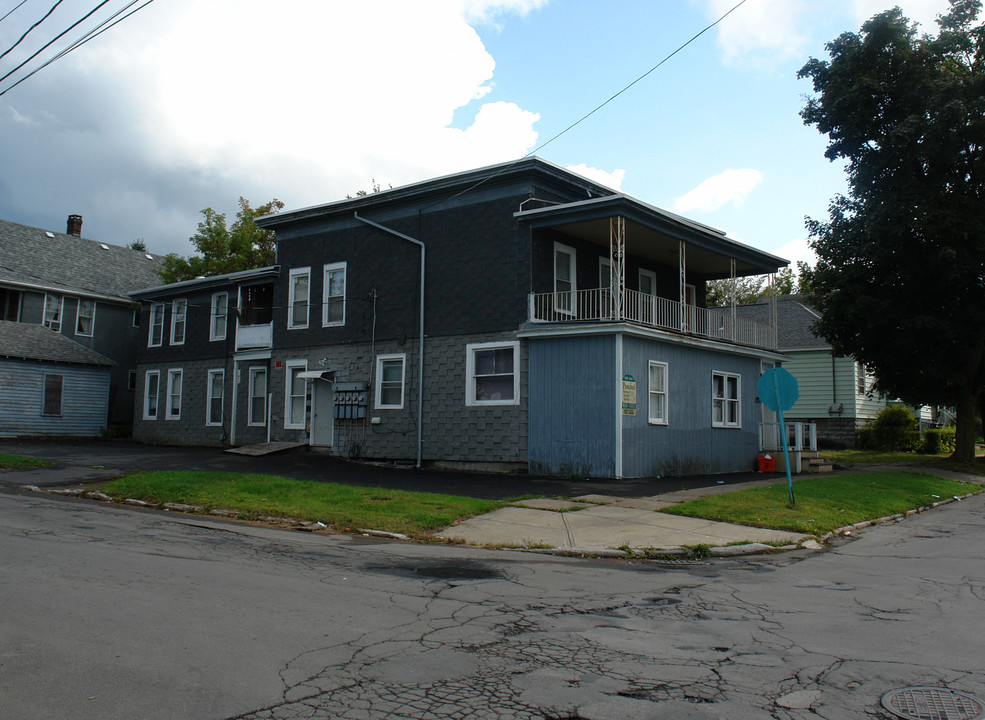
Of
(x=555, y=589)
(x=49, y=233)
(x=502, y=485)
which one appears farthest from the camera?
(x=49, y=233)

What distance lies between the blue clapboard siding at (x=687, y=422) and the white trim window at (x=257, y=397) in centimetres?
1352

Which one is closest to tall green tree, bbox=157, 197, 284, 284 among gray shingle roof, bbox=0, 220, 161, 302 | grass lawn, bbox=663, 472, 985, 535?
gray shingle roof, bbox=0, 220, 161, 302

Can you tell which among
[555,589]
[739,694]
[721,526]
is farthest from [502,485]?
[739,694]

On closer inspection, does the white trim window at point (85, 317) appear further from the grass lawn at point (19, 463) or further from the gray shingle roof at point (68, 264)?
the grass lawn at point (19, 463)

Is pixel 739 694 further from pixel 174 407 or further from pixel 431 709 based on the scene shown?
pixel 174 407

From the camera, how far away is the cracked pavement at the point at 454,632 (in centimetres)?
479

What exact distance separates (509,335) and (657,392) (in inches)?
162

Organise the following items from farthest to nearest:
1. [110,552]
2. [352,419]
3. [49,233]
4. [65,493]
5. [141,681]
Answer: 1. [49,233]
2. [352,419]
3. [65,493]
4. [110,552]
5. [141,681]

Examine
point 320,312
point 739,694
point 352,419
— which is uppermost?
point 320,312

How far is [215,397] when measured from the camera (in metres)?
29.4

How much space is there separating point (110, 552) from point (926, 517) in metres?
14.8

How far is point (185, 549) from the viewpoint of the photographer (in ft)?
32.3

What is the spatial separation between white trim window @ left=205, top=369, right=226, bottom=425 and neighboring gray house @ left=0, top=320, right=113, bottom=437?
840 cm

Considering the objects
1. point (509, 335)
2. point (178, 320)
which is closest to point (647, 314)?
point (509, 335)
